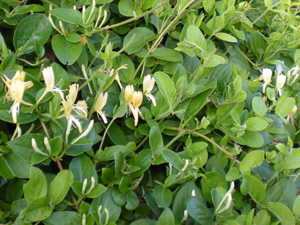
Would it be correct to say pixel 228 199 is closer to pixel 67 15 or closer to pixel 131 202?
pixel 131 202

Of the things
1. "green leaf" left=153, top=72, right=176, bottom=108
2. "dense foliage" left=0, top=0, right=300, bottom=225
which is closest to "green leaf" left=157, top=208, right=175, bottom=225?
"dense foliage" left=0, top=0, right=300, bottom=225

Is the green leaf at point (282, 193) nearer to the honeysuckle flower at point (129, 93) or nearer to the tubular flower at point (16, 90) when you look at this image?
the honeysuckle flower at point (129, 93)

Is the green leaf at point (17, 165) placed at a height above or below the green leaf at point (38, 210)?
above

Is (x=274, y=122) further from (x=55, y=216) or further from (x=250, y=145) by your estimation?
(x=55, y=216)

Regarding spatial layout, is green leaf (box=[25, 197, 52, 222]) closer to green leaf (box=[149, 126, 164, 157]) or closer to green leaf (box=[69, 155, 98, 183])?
green leaf (box=[69, 155, 98, 183])

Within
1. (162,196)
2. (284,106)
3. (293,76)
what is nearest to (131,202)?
(162,196)

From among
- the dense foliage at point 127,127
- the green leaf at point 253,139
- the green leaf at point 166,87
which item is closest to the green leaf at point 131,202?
the dense foliage at point 127,127

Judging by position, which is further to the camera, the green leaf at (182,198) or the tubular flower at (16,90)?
the green leaf at (182,198)
